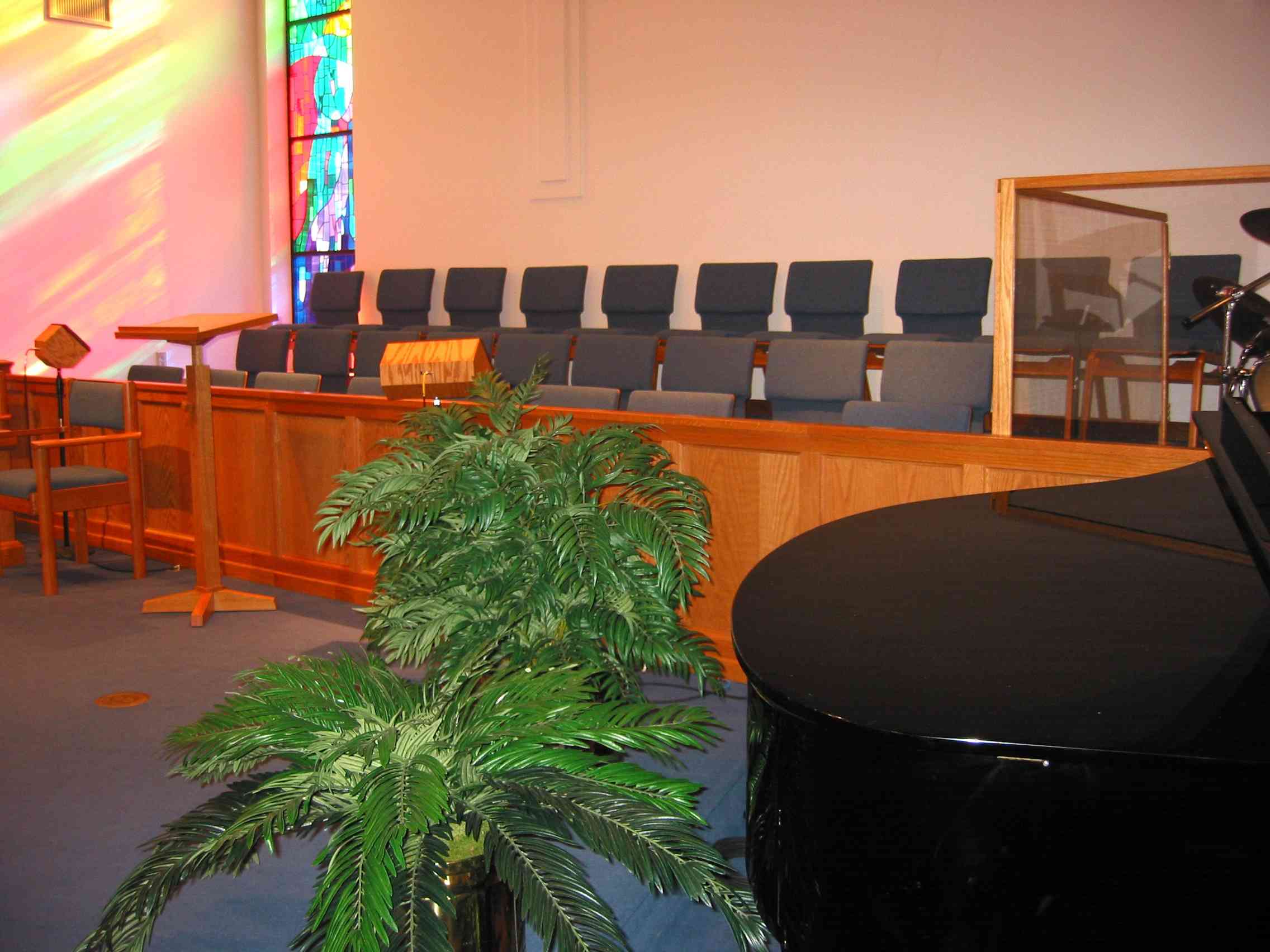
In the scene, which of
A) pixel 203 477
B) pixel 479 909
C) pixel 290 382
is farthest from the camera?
pixel 290 382

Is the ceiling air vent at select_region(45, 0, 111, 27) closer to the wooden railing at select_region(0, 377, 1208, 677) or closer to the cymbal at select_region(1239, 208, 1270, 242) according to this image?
the wooden railing at select_region(0, 377, 1208, 677)

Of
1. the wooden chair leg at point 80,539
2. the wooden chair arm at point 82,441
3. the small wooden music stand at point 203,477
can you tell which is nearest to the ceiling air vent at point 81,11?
the wooden chair leg at point 80,539

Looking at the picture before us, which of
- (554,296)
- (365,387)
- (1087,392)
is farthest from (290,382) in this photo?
Result: (1087,392)

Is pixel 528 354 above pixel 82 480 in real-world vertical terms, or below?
above

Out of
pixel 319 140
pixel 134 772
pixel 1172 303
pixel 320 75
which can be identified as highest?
pixel 320 75

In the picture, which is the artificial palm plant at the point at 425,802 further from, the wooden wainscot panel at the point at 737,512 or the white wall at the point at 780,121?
the white wall at the point at 780,121

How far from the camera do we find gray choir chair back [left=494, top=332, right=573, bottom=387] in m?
6.12

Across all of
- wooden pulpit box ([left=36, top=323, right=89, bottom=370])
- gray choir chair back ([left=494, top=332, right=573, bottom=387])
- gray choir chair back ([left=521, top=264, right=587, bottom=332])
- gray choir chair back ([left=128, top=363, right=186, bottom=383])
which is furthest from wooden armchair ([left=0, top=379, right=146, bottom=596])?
gray choir chair back ([left=521, top=264, right=587, bottom=332])

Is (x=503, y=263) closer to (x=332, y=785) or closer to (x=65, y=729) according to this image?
(x=65, y=729)

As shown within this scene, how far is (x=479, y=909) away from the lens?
1264 mm

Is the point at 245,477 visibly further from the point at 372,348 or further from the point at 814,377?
the point at 814,377

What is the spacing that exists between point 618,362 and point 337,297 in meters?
3.84

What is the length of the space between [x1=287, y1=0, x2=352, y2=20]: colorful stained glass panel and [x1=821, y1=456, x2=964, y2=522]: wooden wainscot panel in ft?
26.9

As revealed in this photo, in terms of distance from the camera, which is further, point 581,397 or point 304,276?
point 304,276
